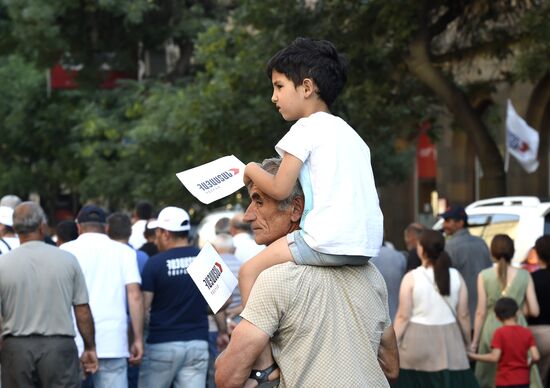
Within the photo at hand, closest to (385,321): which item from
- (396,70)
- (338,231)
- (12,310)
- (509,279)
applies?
(338,231)

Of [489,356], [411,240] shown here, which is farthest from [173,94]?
[489,356]

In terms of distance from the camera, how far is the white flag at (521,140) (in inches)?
770

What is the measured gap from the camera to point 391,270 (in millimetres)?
12766

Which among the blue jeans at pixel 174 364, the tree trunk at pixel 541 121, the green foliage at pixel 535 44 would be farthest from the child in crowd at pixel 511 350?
the tree trunk at pixel 541 121

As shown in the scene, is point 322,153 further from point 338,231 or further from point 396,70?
point 396,70

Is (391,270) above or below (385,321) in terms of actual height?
below

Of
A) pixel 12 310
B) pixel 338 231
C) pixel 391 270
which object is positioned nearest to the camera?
pixel 338 231

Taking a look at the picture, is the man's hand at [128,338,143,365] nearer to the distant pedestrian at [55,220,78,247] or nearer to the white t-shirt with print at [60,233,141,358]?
the white t-shirt with print at [60,233,141,358]

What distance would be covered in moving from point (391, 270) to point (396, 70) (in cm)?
735

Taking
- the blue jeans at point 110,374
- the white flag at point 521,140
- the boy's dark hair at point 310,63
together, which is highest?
the boy's dark hair at point 310,63

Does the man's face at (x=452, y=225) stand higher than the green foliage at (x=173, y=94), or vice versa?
the green foliage at (x=173, y=94)

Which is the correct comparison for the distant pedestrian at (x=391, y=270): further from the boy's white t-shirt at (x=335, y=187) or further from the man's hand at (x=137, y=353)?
the boy's white t-shirt at (x=335, y=187)

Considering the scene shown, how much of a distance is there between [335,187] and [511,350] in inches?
276

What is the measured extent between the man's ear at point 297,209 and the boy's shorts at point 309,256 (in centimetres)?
13
